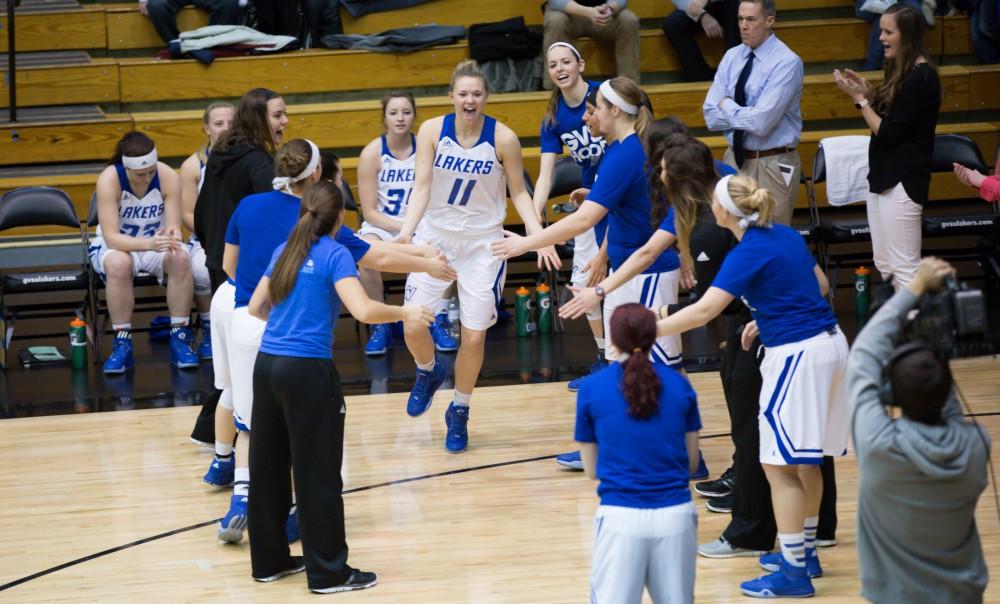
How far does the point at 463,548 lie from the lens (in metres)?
5.37

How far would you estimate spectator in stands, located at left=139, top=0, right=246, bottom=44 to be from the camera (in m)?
11.2

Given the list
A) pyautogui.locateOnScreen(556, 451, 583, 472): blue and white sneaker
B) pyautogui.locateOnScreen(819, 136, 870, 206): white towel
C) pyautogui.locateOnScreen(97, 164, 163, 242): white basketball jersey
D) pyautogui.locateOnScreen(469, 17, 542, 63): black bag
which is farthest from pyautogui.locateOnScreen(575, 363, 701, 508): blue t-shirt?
pyautogui.locateOnScreen(469, 17, 542, 63): black bag

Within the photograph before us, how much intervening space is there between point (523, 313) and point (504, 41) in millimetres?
3047

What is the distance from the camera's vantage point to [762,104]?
8.20 metres

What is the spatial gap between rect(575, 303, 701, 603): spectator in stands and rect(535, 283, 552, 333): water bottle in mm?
5481

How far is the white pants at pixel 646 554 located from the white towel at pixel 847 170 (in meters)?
6.28

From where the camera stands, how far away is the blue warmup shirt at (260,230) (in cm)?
528

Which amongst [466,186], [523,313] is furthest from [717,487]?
[523,313]

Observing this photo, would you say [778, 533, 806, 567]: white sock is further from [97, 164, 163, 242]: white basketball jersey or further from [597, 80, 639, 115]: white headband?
[97, 164, 163, 242]: white basketball jersey

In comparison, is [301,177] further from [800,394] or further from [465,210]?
[800,394]

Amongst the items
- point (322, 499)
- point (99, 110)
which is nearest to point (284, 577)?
point (322, 499)

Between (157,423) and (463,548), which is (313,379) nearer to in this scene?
(463,548)

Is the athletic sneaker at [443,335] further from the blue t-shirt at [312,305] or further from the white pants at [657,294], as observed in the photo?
the blue t-shirt at [312,305]

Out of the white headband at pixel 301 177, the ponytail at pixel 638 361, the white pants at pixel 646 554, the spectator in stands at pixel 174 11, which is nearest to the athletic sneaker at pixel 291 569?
the white headband at pixel 301 177
